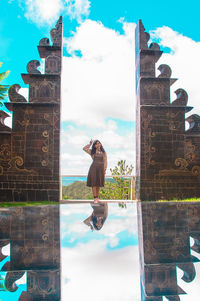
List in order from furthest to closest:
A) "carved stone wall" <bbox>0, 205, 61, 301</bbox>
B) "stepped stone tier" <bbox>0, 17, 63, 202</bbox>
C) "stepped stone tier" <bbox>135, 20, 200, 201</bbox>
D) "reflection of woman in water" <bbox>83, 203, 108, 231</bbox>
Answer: "stepped stone tier" <bbox>135, 20, 200, 201</bbox>
"stepped stone tier" <bbox>0, 17, 63, 202</bbox>
"reflection of woman in water" <bbox>83, 203, 108, 231</bbox>
"carved stone wall" <bbox>0, 205, 61, 301</bbox>

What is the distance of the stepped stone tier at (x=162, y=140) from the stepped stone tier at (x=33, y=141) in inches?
107

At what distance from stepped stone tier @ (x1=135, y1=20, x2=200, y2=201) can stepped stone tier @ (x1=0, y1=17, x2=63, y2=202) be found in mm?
2712

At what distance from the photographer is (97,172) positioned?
789 centimetres

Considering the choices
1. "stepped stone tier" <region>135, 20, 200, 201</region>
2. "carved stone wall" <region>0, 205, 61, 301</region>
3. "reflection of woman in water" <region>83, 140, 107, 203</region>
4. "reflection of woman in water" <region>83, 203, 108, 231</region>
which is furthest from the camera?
"stepped stone tier" <region>135, 20, 200, 201</region>

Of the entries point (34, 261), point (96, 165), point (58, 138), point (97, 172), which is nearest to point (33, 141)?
point (58, 138)

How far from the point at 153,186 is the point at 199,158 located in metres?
1.79

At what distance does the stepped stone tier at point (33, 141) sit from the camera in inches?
314

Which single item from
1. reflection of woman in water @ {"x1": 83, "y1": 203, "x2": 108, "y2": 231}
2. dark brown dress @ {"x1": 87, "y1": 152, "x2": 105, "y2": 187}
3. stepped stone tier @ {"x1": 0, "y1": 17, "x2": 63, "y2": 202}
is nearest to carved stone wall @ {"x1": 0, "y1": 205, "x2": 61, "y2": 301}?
reflection of woman in water @ {"x1": 83, "y1": 203, "x2": 108, "y2": 231}

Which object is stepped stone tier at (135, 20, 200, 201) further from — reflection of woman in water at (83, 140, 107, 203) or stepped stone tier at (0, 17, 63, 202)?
stepped stone tier at (0, 17, 63, 202)

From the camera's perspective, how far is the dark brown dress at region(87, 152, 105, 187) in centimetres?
788

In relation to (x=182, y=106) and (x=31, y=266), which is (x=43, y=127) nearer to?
(x=182, y=106)

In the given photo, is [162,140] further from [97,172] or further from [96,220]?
[96,220]

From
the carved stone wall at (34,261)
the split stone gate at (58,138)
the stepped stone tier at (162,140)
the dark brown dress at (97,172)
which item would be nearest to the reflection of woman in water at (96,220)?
the carved stone wall at (34,261)

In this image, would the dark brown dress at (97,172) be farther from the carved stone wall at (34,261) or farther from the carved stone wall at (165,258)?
the carved stone wall at (34,261)
